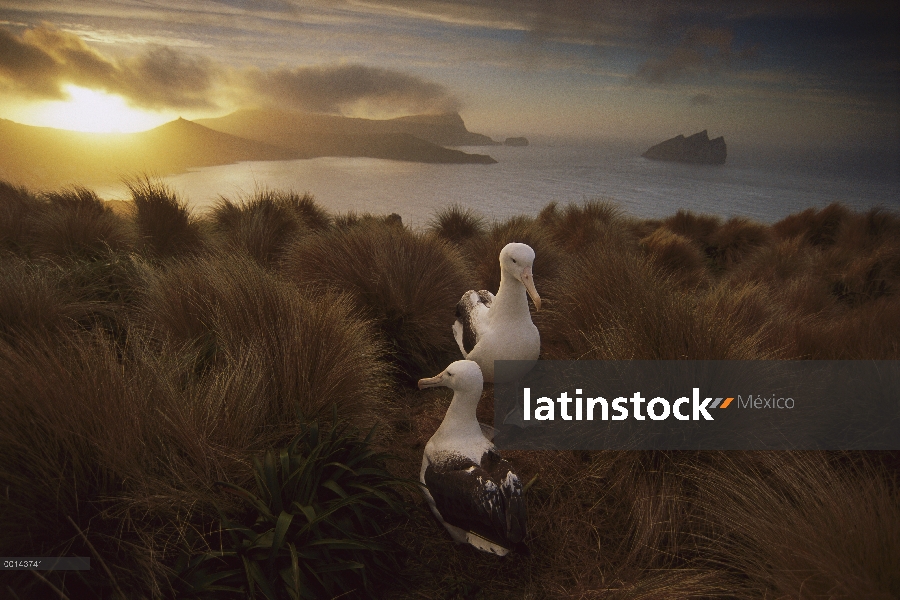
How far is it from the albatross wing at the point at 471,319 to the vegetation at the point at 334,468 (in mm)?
394

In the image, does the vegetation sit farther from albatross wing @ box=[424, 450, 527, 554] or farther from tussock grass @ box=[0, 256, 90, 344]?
albatross wing @ box=[424, 450, 527, 554]

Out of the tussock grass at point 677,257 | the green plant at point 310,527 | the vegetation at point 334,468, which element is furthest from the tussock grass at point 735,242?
the green plant at point 310,527

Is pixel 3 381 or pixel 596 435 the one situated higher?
pixel 3 381

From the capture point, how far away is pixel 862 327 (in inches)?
140

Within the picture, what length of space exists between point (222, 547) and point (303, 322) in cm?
122

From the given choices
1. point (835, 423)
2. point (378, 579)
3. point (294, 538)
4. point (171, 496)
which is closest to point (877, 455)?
point (835, 423)

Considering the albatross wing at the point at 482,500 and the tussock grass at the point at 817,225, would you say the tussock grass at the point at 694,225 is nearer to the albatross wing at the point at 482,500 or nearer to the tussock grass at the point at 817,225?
the tussock grass at the point at 817,225

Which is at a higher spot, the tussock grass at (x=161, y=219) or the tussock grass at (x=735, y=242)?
the tussock grass at (x=161, y=219)

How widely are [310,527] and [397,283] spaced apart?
262 cm

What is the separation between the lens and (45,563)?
1497 mm

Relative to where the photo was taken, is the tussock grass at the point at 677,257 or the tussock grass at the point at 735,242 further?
the tussock grass at the point at 735,242

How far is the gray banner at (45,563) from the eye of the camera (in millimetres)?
1482

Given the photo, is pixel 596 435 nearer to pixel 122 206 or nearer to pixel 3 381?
pixel 3 381

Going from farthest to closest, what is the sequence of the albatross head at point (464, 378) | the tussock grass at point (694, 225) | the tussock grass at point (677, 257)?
1. the tussock grass at point (694, 225)
2. the tussock grass at point (677, 257)
3. the albatross head at point (464, 378)
